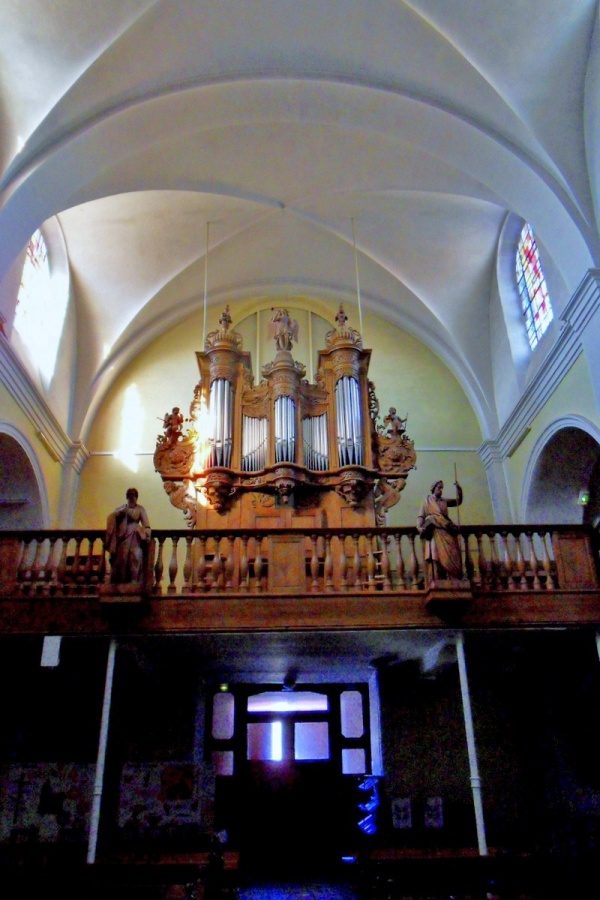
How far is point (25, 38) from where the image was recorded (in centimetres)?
891

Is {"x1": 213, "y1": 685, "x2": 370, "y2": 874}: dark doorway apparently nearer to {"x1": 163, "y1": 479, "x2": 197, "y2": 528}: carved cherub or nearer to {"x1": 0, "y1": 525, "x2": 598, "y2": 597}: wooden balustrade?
{"x1": 163, "y1": 479, "x2": 197, "y2": 528}: carved cherub

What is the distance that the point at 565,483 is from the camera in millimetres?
12398

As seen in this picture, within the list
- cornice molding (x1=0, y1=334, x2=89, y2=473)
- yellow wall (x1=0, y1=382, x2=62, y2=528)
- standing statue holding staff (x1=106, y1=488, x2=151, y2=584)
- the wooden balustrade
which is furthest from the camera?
yellow wall (x1=0, y1=382, x2=62, y2=528)

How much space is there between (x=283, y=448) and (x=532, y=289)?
4906mm

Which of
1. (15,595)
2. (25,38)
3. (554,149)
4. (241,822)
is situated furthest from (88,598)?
(554,149)

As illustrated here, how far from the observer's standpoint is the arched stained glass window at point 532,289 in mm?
12047

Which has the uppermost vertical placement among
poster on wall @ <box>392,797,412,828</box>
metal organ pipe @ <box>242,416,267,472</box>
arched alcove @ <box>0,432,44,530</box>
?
metal organ pipe @ <box>242,416,267,472</box>

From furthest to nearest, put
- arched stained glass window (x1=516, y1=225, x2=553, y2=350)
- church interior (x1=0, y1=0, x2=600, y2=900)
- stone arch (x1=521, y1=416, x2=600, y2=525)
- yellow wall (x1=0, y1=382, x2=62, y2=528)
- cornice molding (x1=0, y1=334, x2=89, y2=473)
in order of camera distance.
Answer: arched stained glass window (x1=516, y1=225, x2=553, y2=350)
stone arch (x1=521, y1=416, x2=600, y2=525)
yellow wall (x1=0, y1=382, x2=62, y2=528)
cornice molding (x1=0, y1=334, x2=89, y2=473)
church interior (x1=0, y1=0, x2=600, y2=900)

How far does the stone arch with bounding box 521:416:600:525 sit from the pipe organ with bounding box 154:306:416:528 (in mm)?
2095

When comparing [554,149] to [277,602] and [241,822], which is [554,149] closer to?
[277,602]

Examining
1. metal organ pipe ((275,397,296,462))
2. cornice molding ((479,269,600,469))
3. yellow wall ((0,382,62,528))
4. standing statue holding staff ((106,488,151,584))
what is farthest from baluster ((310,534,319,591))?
yellow wall ((0,382,62,528))

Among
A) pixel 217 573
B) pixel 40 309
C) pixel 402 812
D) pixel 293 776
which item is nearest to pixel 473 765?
pixel 402 812

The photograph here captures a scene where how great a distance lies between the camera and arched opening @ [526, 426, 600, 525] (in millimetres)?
11727

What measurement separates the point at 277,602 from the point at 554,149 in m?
6.65
